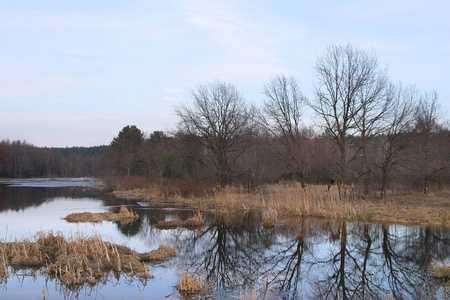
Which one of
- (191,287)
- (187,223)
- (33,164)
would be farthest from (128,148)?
(33,164)

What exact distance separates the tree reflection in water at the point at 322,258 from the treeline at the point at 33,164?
72.1 m

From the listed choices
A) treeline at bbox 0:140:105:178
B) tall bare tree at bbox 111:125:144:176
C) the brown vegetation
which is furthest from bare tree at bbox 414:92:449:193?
treeline at bbox 0:140:105:178

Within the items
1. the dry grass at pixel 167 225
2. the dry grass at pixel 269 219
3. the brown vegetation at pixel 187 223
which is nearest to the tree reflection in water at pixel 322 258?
the dry grass at pixel 269 219

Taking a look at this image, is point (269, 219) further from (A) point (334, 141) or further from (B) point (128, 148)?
(B) point (128, 148)

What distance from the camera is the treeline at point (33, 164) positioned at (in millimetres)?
95812

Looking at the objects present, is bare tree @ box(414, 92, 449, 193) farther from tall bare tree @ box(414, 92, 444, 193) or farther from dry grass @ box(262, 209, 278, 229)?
dry grass @ box(262, 209, 278, 229)

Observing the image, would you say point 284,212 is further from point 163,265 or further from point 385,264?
point 163,265

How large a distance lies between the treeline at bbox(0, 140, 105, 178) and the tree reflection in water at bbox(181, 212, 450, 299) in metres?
72.1

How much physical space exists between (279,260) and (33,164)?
4449 inches

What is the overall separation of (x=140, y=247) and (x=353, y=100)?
14.7 m

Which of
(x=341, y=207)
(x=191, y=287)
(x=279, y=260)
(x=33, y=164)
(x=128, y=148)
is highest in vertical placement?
(x=128, y=148)

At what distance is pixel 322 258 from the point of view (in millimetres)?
11055

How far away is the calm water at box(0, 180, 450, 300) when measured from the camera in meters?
7.97

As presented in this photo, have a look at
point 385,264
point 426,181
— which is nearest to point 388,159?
point 426,181
